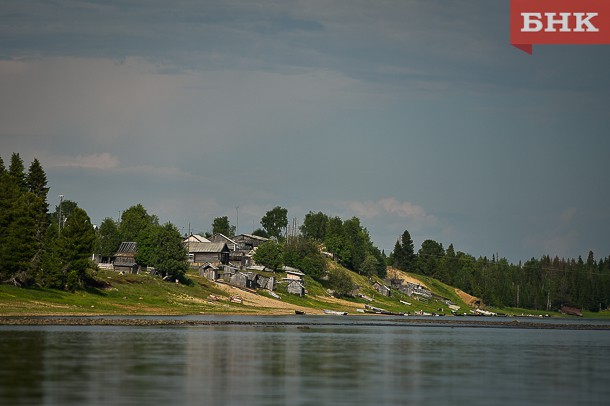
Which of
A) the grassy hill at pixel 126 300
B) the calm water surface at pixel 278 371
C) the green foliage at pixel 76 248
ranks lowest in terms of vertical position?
the calm water surface at pixel 278 371

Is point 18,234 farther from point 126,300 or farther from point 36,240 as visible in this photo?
point 126,300

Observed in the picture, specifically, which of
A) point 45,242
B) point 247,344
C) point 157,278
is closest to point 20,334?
point 247,344

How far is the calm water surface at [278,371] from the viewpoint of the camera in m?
44.8

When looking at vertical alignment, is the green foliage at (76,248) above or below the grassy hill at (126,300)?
above

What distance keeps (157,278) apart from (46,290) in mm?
51537

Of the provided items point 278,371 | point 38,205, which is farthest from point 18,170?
point 278,371

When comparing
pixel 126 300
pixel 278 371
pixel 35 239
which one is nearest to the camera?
pixel 278 371

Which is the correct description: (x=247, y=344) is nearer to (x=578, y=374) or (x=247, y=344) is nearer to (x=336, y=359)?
(x=336, y=359)

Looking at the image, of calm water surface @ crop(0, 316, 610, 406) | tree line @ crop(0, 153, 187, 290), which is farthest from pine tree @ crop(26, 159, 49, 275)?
calm water surface @ crop(0, 316, 610, 406)

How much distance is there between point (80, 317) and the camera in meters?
123

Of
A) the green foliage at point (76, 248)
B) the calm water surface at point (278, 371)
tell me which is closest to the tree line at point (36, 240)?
the green foliage at point (76, 248)

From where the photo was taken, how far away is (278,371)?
2274 inches

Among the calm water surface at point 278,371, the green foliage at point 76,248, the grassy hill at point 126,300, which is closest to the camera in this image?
the calm water surface at point 278,371

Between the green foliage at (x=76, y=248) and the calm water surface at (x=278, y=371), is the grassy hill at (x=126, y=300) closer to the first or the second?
the green foliage at (x=76, y=248)
